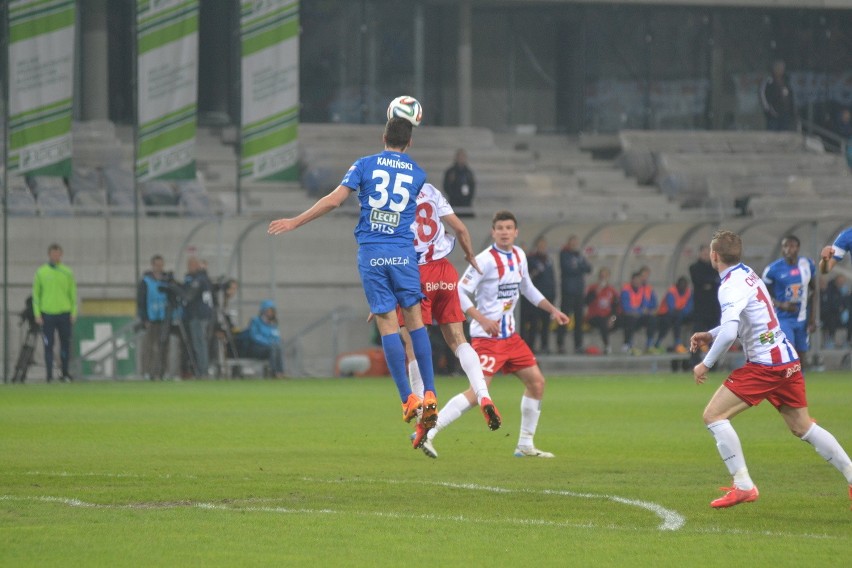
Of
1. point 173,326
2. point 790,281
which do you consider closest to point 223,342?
point 173,326

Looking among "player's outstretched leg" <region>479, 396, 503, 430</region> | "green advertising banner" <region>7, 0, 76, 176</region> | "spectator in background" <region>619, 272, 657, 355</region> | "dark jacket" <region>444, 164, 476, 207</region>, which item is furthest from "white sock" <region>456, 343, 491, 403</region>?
"dark jacket" <region>444, 164, 476, 207</region>

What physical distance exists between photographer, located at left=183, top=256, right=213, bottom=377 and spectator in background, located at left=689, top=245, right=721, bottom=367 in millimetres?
8554

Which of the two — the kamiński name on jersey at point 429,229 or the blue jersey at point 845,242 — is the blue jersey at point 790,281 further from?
the kamiński name on jersey at point 429,229

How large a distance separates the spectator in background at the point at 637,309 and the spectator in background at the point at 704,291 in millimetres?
923

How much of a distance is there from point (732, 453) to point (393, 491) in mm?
2290

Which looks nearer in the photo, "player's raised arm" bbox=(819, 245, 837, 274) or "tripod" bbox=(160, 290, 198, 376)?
"player's raised arm" bbox=(819, 245, 837, 274)

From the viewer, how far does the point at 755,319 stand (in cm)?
945

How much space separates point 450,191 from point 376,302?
842 inches

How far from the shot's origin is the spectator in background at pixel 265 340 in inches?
1038

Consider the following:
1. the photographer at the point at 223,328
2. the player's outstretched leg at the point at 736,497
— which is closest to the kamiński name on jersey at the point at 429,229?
the player's outstretched leg at the point at 736,497

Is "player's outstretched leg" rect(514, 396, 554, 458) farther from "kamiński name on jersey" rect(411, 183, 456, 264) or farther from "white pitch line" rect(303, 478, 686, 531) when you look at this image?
"white pitch line" rect(303, 478, 686, 531)

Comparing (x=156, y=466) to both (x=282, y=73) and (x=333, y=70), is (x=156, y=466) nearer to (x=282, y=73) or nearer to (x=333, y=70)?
(x=282, y=73)

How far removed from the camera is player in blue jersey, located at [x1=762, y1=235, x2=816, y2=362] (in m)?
20.1

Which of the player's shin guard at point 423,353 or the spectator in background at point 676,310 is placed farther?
the spectator in background at point 676,310
